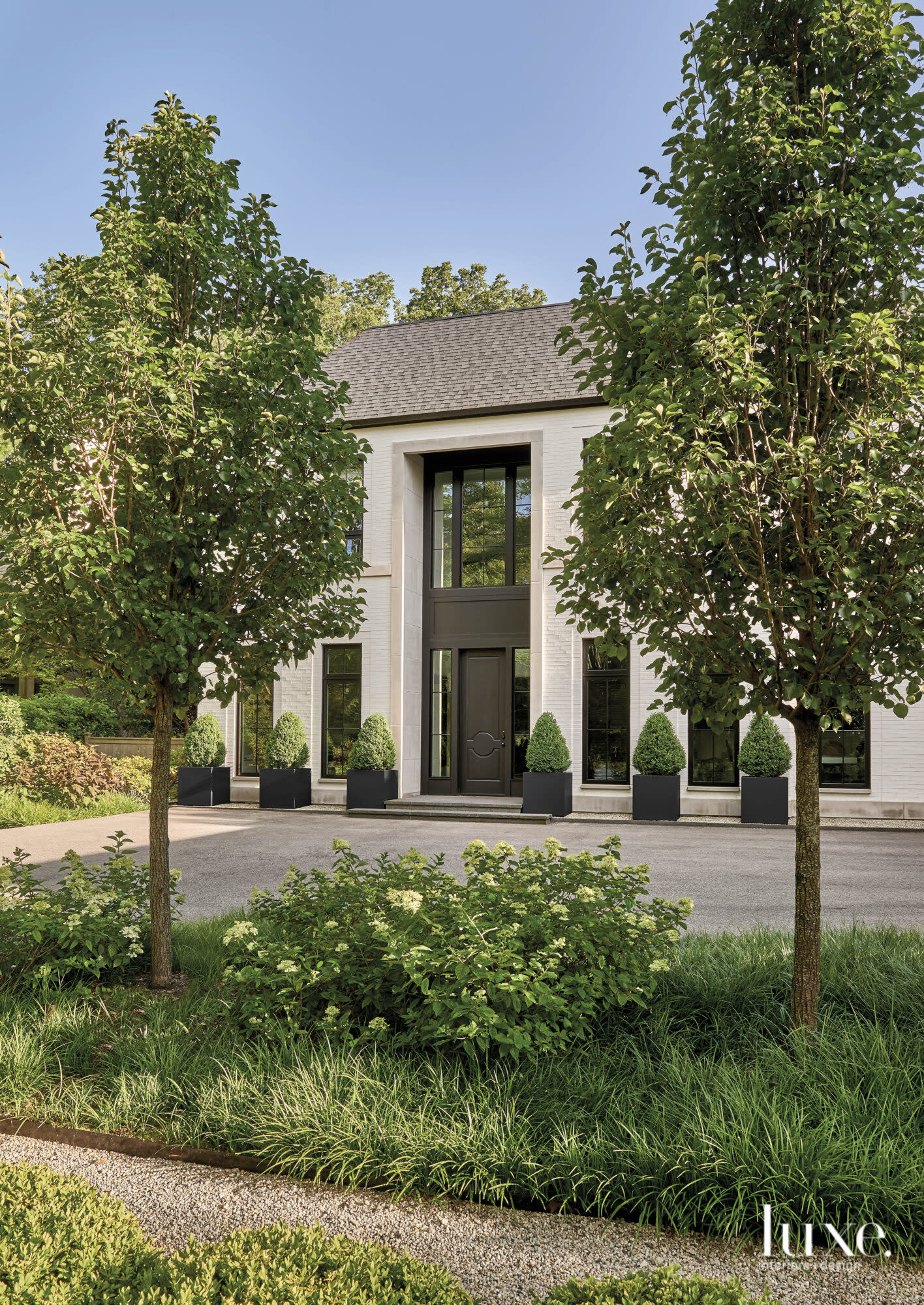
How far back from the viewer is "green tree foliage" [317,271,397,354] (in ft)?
103

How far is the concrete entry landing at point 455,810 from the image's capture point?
13.4m

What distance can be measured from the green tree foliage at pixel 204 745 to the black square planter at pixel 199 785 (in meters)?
0.15

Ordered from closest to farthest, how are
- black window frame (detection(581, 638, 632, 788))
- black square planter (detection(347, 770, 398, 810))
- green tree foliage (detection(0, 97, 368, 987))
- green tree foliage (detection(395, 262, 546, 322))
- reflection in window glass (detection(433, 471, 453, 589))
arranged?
1. green tree foliage (detection(0, 97, 368, 987))
2. black window frame (detection(581, 638, 632, 788))
3. black square planter (detection(347, 770, 398, 810))
4. reflection in window glass (detection(433, 471, 453, 589))
5. green tree foliage (detection(395, 262, 546, 322))

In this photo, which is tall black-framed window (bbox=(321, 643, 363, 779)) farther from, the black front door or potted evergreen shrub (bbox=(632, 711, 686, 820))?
potted evergreen shrub (bbox=(632, 711, 686, 820))

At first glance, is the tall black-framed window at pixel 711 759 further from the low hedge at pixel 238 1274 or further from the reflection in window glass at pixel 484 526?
the low hedge at pixel 238 1274

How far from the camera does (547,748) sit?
549 inches

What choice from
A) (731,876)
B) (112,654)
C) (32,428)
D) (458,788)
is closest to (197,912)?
(112,654)

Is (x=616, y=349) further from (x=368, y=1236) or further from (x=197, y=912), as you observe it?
(x=197, y=912)

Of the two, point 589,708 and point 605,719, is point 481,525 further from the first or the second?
point 605,719

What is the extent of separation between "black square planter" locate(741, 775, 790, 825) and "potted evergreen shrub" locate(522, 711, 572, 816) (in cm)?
280

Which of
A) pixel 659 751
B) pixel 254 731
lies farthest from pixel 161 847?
pixel 254 731

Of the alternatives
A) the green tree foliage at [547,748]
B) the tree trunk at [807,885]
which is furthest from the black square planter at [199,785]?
the tree trunk at [807,885]

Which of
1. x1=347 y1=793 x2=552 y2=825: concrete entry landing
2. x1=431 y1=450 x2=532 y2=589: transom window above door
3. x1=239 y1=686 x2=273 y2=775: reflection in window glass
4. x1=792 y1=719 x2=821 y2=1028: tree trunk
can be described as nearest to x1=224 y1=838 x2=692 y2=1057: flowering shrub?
x1=792 y1=719 x2=821 y2=1028: tree trunk

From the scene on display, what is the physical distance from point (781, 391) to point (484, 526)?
1270cm
